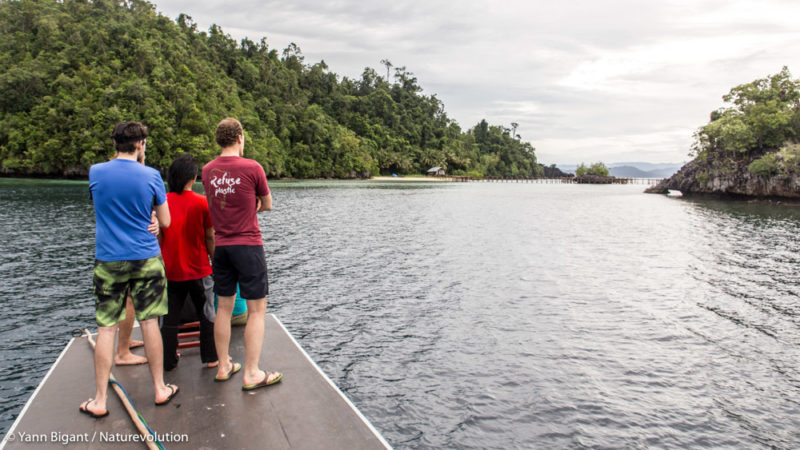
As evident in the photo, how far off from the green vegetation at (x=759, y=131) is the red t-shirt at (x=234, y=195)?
65185 mm

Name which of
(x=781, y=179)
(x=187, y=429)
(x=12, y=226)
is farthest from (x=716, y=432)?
(x=781, y=179)

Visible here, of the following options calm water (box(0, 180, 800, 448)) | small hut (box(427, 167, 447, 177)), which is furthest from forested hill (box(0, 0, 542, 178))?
calm water (box(0, 180, 800, 448))

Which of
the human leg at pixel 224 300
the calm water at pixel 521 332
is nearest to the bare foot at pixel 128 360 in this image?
the human leg at pixel 224 300

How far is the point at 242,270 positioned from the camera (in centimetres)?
447

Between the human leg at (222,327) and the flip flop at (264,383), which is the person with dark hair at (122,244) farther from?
the flip flop at (264,383)

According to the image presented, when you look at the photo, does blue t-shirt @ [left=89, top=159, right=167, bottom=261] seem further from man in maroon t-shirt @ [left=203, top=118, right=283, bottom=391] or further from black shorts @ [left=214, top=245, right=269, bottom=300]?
black shorts @ [left=214, top=245, right=269, bottom=300]

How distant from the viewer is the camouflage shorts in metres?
4.08

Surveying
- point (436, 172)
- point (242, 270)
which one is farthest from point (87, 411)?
point (436, 172)

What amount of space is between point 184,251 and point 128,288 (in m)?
0.71

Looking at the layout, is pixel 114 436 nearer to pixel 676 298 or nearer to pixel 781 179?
pixel 676 298

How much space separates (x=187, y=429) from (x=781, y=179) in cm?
6894

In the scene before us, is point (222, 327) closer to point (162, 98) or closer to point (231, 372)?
point (231, 372)

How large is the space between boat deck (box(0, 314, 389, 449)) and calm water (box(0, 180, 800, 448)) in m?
2.20

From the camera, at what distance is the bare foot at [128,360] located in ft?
16.9
